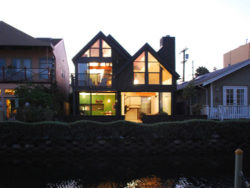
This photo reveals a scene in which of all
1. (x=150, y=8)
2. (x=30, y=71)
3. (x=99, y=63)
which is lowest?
(x=30, y=71)

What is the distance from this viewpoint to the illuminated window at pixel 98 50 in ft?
49.8

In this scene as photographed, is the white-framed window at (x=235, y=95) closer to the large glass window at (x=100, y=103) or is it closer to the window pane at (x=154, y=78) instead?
the window pane at (x=154, y=78)

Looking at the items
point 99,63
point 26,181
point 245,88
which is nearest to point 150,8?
point 99,63

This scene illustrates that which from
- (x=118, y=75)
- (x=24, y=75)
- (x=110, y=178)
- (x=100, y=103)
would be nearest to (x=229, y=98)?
(x=118, y=75)

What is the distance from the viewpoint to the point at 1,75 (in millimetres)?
13750

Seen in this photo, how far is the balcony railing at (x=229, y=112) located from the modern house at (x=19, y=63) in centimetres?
1325

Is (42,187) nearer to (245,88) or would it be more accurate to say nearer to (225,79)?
(225,79)

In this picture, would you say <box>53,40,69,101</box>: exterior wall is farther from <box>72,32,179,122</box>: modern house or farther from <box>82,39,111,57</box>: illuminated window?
<box>82,39,111,57</box>: illuminated window

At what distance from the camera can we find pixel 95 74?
48.2 feet

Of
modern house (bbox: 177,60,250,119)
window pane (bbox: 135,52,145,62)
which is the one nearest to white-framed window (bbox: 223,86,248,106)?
modern house (bbox: 177,60,250,119)

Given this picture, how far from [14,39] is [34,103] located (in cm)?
697

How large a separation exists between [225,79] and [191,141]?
333 inches

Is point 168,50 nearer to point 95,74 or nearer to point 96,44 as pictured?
point 96,44

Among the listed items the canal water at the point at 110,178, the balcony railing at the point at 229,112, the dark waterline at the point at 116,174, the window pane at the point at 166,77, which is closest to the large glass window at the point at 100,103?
the window pane at the point at 166,77
